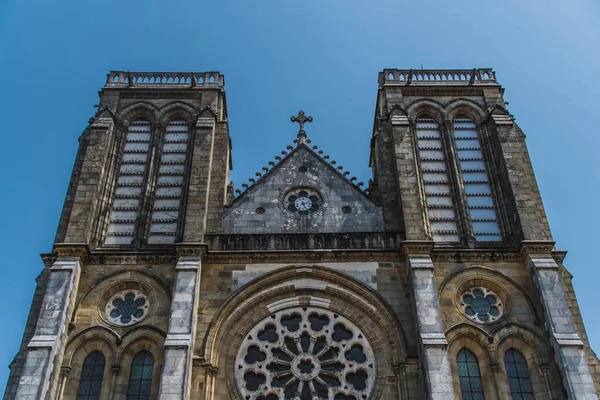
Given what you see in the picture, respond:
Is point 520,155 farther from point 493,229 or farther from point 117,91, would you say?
point 117,91

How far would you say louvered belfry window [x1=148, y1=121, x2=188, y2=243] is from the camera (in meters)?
21.9

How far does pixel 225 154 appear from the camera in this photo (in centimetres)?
2367

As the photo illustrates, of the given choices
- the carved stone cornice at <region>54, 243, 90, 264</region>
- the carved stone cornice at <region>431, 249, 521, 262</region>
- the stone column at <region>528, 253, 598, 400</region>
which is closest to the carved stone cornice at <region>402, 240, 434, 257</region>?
the carved stone cornice at <region>431, 249, 521, 262</region>

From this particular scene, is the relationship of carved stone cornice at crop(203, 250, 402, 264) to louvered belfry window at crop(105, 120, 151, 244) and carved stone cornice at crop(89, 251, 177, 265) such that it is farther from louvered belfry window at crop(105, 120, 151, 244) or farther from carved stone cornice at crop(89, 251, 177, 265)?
louvered belfry window at crop(105, 120, 151, 244)

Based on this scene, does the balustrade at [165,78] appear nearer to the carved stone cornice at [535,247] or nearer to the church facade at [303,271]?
the church facade at [303,271]

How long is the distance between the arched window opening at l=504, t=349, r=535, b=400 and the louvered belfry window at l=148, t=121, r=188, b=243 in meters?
10.4

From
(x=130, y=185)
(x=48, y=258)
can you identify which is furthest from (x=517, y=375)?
(x=48, y=258)

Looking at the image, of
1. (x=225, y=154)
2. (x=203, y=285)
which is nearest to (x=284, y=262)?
(x=203, y=285)

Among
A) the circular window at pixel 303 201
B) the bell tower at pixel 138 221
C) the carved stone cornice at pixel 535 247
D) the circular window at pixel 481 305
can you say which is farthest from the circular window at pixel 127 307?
the carved stone cornice at pixel 535 247

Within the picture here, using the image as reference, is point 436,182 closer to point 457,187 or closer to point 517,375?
point 457,187

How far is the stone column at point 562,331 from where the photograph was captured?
1748 centimetres

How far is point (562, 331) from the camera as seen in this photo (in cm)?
1853

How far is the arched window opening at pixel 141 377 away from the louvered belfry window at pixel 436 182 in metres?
9.30

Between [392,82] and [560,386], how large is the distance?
12.3 meters
